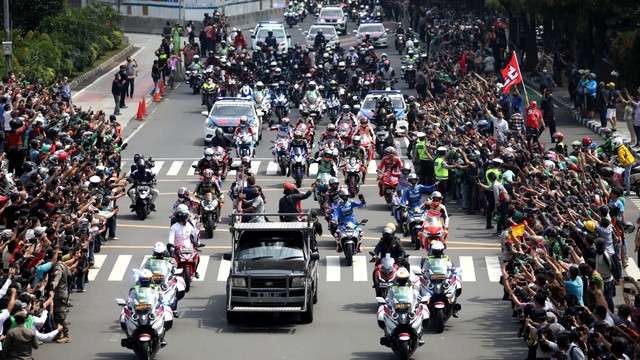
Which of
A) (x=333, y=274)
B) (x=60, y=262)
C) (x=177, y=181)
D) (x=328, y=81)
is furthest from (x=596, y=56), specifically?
(x=60, y=262)

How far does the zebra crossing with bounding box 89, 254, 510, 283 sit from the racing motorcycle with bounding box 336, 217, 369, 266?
0.92 ft

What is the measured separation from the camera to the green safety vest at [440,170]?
38594 millimetres

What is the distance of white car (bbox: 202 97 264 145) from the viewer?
50.0 meters

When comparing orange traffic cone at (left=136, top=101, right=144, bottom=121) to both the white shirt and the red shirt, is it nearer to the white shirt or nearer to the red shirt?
the red shirt

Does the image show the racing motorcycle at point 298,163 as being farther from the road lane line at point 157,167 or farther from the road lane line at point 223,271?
the road lane line at point 223,271

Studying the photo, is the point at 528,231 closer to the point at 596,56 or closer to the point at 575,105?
the point at 575,105

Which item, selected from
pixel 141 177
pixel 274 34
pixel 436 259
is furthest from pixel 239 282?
pixel 274 34

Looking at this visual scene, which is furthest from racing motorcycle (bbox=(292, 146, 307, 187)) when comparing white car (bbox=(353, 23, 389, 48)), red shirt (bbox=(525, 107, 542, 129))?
white car (bbox=(353, 23, 389, 48))

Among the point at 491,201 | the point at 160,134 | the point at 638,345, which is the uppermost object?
the point at 638,345

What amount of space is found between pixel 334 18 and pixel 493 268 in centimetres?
5964

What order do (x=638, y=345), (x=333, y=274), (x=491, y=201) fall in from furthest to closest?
(x=491, y=201)
(x=333, y=274)
(x=638, y=345)

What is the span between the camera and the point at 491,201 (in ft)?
117

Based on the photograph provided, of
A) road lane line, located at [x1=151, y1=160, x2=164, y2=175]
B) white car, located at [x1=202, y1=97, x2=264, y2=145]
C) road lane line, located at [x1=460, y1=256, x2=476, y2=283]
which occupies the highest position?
road lane line, located at [x1=460, y1=256, x2=476, y2=283]

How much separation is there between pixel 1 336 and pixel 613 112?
28.6m
